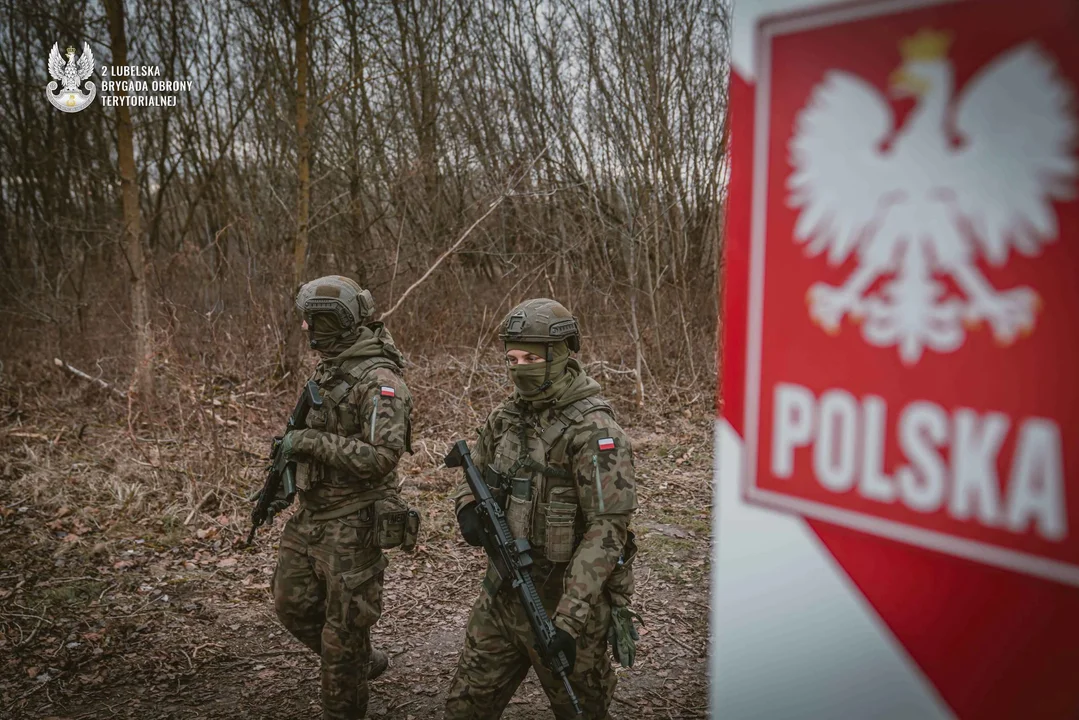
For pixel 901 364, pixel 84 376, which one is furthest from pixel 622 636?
pixel 84 376

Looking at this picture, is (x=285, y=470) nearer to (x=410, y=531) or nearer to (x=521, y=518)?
(x=410, y=531)

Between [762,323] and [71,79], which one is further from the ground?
[71,79]

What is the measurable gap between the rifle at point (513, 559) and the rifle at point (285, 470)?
868mm

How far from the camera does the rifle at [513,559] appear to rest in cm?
242

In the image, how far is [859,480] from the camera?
906 millimetres

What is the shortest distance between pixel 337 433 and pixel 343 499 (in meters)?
0.30

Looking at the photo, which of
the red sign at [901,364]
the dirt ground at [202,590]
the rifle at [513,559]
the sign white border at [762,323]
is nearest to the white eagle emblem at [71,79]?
the dirt ground at [202,590]

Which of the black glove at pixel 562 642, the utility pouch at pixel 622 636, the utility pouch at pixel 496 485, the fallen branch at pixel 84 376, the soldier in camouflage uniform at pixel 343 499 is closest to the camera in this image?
the black glove at pixel 562 642

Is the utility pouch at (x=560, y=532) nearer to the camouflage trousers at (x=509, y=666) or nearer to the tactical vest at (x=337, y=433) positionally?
the camouflage trousers at (x=509, y=666)

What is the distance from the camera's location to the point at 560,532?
2.57 metres

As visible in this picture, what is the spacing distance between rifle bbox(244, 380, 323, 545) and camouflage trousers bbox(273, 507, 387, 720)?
0.18 m

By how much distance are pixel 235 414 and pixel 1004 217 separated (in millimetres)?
7433

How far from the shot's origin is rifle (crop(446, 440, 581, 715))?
2418 millimetres

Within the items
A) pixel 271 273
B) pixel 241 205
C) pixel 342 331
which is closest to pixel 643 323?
pixel 271 273
